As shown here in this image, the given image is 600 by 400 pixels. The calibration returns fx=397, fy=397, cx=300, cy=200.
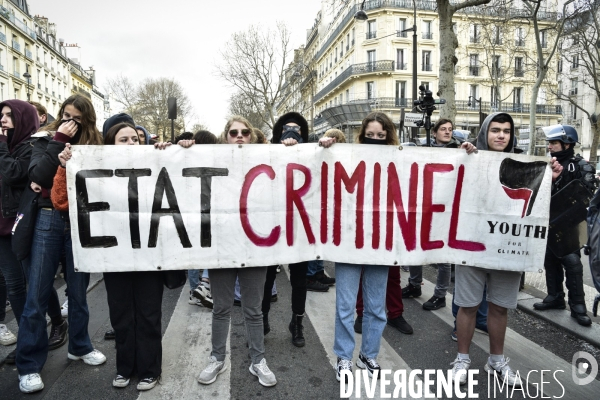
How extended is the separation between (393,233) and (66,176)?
2.54 meters

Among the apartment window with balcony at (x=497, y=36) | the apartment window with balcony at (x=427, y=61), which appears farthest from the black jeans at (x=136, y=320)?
the apartment window with balcony at (x=427, y=61)

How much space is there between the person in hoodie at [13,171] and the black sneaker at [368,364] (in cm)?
288

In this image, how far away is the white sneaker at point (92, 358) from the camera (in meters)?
3.31

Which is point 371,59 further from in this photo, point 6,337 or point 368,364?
point 6,337

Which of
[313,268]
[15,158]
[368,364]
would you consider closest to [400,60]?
[313,268]

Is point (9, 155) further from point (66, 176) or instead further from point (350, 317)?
point (350, 317)

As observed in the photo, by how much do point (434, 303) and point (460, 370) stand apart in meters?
1.64

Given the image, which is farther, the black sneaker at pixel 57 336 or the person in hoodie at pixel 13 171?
the black sneaker at pixel 57 336

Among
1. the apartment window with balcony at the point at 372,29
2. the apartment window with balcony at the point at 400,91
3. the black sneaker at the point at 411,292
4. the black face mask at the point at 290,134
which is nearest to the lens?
the black face mask at the point at 290,134

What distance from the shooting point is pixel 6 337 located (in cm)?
372

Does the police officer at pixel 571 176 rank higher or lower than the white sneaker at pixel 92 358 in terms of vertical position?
higher

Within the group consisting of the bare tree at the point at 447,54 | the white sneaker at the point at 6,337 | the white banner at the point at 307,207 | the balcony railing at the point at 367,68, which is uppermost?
the balcony railing at the point at 367,68

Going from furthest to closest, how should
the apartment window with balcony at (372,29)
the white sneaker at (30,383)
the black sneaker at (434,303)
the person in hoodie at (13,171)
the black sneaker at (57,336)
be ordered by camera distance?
the apartment window with balcony at (372,29), the black sneaker at (434,303), the black sneaker at (57,336), the person in hoodie at (13,171), the white sneaker at (30,383)

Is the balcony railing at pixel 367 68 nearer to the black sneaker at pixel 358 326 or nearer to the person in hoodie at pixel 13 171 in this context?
the black sneaker at pixel 358 326
